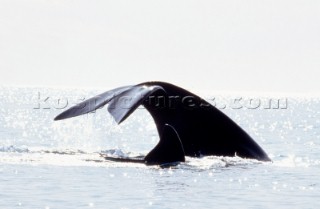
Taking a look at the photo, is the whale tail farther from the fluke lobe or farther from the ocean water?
the ocean water

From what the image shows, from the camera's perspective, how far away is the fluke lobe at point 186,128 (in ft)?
62.7

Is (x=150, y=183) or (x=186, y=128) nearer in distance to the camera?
(x=150, y=183)

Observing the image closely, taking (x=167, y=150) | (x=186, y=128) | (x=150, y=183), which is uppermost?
(x=186, y=128)

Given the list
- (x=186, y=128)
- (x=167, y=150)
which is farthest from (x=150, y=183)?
(x=186, y=128)

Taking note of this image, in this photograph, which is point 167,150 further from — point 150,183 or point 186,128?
point 150,183

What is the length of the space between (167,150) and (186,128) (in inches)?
40.6

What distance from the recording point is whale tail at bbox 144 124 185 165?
1869 cm

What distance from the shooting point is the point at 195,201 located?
Result: 54.3 ft

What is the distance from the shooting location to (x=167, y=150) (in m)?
19.3

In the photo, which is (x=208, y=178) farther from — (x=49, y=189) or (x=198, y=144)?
(x=49, y=189)

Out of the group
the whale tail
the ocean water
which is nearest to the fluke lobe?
the whale tail

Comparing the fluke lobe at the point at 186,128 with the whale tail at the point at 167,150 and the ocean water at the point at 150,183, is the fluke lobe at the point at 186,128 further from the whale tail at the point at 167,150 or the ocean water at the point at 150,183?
the ocean water at the point at 150,183

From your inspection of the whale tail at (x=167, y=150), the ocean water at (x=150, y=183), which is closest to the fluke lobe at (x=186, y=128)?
the whale tail at (x=167, y=150)

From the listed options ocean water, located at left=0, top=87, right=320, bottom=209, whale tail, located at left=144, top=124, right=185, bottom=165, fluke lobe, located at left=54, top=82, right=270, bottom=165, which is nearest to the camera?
ocean water, located at left=0, top=87, right=320, bottom=209
